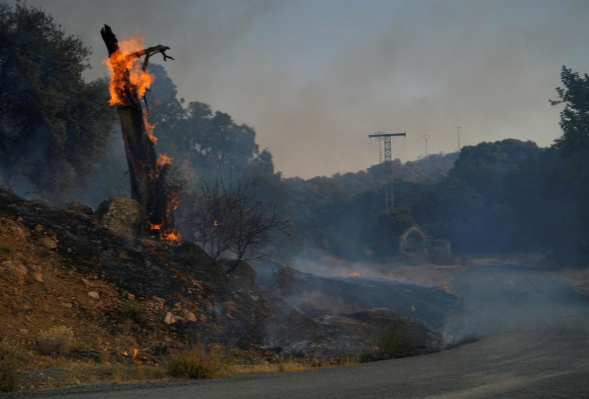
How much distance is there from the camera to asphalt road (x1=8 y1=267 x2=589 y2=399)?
8.52 metres

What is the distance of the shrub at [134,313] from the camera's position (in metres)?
13.8

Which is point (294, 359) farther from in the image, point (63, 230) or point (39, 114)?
point (39, 114)

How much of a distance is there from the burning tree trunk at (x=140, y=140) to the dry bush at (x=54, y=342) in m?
8.63

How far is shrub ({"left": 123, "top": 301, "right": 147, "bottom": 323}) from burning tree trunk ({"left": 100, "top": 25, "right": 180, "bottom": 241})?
247 inches

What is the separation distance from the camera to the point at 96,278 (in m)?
15.1

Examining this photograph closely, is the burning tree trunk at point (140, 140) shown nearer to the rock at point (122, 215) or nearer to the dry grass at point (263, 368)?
the rock at point (122, 215)

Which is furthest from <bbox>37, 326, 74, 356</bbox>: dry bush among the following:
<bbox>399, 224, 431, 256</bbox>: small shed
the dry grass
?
<bbox>399, 224, 431, 256</bbox>: small shed

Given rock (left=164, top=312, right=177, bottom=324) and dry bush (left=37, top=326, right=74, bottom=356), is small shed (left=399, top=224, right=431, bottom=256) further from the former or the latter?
dry bush (left=37, top=326, right=74, bottom=356)

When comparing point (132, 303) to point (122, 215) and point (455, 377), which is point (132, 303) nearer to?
point (122, 215)

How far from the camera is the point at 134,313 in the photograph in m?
13.9

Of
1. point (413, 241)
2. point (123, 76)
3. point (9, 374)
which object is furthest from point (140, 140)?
point (413, 241)

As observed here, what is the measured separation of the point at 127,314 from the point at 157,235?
6.43m

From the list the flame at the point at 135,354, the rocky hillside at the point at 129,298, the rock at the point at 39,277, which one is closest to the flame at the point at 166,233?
the rocky hillside at the point at 129,298

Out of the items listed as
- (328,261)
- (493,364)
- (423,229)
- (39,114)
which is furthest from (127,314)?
(423,229)
